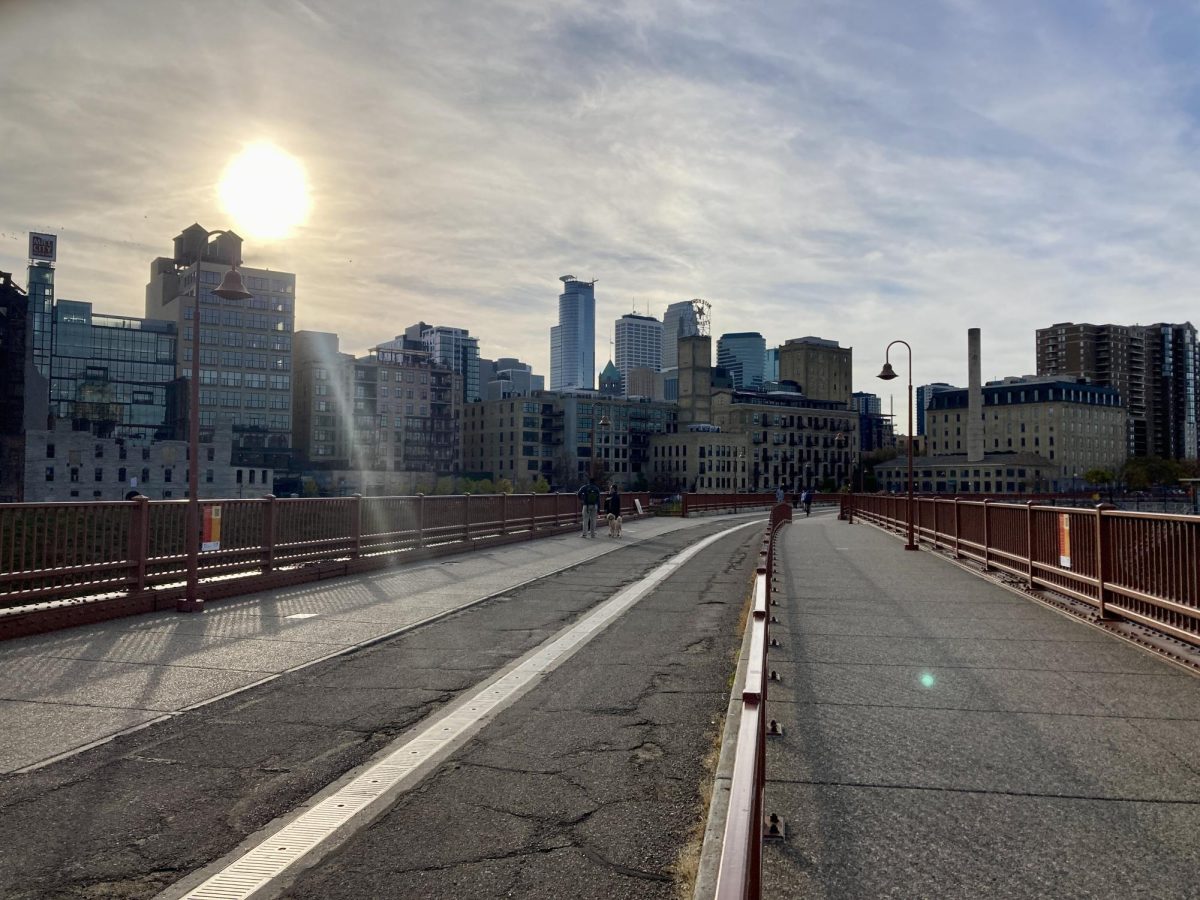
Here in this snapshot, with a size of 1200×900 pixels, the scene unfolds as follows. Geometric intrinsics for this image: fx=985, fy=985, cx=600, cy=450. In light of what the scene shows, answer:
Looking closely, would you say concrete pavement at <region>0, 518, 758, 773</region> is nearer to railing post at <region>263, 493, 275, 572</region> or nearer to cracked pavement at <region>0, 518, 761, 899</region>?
cracked pavement at <region>0, 518, 761, 899</region>

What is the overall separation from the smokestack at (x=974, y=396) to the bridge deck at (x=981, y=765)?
158354mm

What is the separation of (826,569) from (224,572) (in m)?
11.7

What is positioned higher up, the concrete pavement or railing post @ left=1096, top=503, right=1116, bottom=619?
railing post @ left=1096, top=503, right=1116, bottom=619

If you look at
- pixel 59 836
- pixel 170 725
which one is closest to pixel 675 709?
pixel 170 725

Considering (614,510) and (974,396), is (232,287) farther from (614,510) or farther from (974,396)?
(974,396)

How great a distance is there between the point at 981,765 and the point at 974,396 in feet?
539

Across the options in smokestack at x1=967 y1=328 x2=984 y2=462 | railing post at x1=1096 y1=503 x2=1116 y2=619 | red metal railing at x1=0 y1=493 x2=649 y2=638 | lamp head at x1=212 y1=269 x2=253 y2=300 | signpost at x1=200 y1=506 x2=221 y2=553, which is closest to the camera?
red metal railing at x1=0 y1=493 x2=649 y2=638

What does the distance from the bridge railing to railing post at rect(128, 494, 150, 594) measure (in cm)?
1205

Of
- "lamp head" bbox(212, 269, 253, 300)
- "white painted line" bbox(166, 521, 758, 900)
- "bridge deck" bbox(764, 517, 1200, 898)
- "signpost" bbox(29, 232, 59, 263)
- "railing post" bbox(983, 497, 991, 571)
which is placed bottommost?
"white painted line" bbox(166, 521, 758, 900)

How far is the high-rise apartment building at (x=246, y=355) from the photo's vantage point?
425 feet

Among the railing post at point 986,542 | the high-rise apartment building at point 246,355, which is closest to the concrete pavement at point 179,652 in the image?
the railing post at point 986,542

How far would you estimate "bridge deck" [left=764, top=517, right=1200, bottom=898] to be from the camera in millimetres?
4406

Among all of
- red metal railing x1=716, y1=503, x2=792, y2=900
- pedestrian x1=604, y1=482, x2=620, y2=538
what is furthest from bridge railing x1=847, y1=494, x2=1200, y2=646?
pedestrian x1=604, y1=482, x2=620, y2=538

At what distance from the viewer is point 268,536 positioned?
16.4 meters
